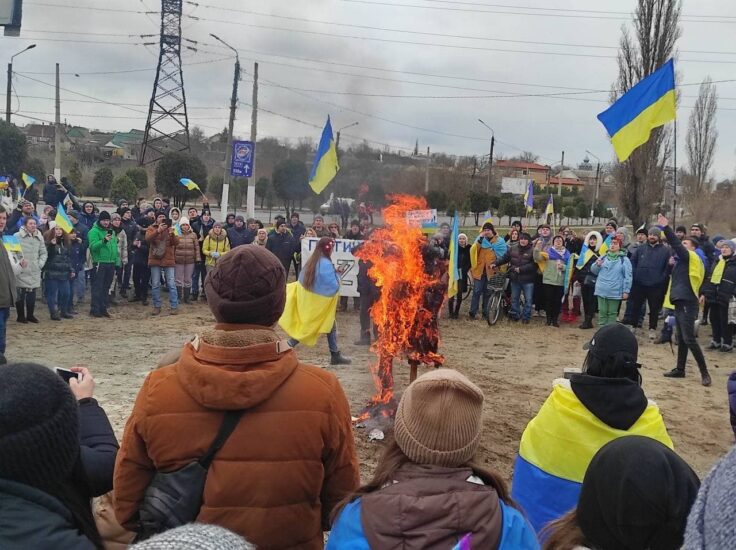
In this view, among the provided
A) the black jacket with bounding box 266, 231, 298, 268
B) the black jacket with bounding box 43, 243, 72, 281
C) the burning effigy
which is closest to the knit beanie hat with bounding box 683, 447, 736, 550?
the burning effigy

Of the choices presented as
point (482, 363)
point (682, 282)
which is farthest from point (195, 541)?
point (682, 282)

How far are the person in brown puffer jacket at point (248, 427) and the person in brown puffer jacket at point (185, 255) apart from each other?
1114 cm

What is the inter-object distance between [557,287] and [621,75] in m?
19.5

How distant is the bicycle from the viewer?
1304cm

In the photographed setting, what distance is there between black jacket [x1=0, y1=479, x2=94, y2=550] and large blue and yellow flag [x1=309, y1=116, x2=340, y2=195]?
12911 mm

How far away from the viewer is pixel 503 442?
645 cm

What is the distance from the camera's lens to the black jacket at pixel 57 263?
36.2 feet

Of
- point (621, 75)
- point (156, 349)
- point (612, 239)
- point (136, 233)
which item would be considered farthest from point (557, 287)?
point (621, 75)

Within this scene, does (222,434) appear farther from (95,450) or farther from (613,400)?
(613,400)

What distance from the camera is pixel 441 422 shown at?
2020 mm

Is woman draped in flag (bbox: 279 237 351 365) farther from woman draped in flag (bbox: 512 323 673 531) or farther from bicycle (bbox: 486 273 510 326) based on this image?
bicycle (bbox: 486 273 510 326)

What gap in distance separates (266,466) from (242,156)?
69.0ft

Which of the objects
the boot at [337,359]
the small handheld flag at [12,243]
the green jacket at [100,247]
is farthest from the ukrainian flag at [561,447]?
the green jacket at [100,247]

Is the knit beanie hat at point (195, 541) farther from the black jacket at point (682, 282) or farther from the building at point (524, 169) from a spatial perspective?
the building at point (524, 169)
